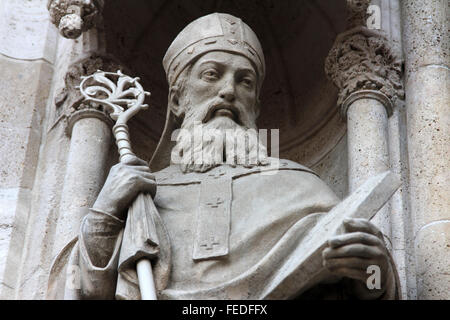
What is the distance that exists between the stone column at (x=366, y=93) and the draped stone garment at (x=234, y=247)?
0.48 m

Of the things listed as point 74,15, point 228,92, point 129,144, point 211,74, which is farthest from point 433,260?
point 74,15

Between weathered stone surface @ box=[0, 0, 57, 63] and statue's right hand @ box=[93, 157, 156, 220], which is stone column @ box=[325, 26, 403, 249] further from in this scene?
weathered stone surface @ box=[0, 0, 57, 63]

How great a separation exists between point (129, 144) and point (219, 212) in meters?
0.51

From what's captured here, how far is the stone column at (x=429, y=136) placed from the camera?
23.8ft

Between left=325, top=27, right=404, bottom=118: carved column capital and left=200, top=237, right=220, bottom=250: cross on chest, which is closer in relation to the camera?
left=200, top=237, right=220, bottom=250: cross on chest

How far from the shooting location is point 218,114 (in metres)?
7.47

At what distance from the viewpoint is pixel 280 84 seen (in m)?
9.11

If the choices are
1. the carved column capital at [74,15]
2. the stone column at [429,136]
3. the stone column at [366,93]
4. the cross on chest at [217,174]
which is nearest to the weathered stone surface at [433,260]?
the stone column at [429,136]

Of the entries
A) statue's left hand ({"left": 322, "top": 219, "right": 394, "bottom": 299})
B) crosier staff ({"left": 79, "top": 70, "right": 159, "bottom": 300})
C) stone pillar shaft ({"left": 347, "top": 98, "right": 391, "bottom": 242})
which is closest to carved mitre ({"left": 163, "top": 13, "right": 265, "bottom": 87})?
crosier staff ({"left": 79, "top": 70, "right": 159, "bottom": 300})

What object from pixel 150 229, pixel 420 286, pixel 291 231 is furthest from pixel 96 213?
pixel 420 286

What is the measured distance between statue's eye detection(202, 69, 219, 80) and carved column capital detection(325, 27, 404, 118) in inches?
31.7

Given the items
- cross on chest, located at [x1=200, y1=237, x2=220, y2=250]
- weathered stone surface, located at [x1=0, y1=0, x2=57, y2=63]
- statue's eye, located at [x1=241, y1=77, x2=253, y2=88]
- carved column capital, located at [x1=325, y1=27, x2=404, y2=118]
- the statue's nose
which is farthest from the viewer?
weathered stone surface, located at [x1=0, y1=0, x2=57, y2=63]

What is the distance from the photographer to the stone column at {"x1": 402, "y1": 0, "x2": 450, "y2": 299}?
724cm

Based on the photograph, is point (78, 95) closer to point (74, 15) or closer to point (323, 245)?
point (74, 15)
